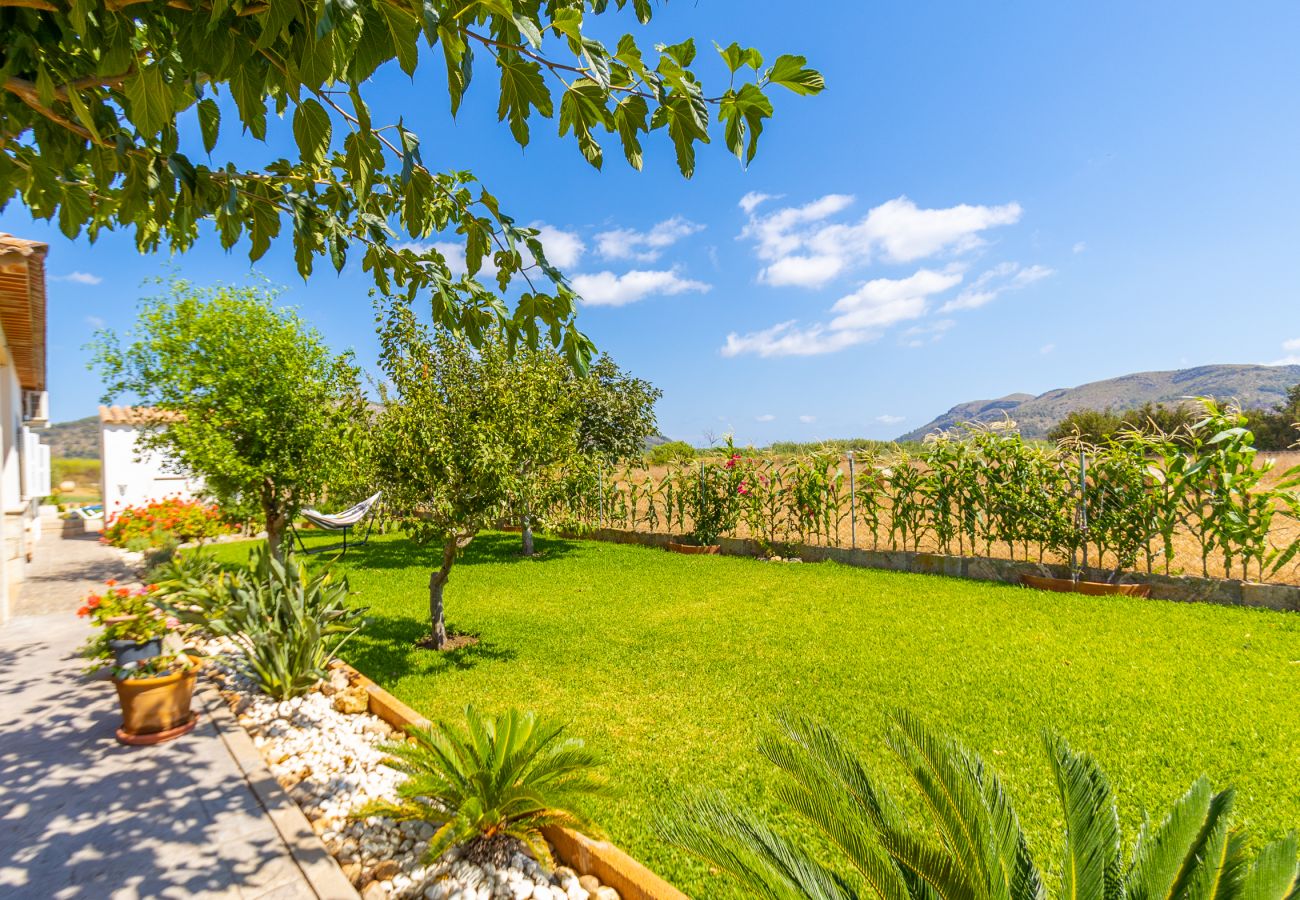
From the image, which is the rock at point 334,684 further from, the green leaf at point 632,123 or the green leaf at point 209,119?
the green leaf at point 632,123

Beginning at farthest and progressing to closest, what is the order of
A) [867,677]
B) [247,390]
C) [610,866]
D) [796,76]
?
[247,390], [867,677], [610,866], [796,76]

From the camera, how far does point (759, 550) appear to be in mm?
10734

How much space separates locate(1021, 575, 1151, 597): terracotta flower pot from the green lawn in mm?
532

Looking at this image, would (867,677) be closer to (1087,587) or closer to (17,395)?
(1087,587)

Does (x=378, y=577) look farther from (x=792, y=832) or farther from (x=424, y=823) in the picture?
(x=792, y=832)

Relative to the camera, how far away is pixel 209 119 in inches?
75.0

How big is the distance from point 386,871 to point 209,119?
9.20 ft

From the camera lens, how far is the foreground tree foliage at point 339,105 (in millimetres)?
1192

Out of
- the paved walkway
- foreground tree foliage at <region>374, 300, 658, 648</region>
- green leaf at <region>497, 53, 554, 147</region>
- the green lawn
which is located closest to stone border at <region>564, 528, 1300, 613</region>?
the green lawn

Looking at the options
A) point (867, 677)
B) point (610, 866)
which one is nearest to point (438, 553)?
point (867, 677)

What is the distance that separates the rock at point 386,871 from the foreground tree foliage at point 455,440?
3293mm

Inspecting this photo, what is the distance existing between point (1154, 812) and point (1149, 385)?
17904cm

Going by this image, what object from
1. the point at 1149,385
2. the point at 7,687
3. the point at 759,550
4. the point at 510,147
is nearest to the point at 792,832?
the point at 510,147

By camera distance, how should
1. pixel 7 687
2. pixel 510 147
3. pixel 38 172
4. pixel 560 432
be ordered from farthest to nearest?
pixel 560 432 → pixel 7 687 → pixel 38 172 → pixel 510 147
